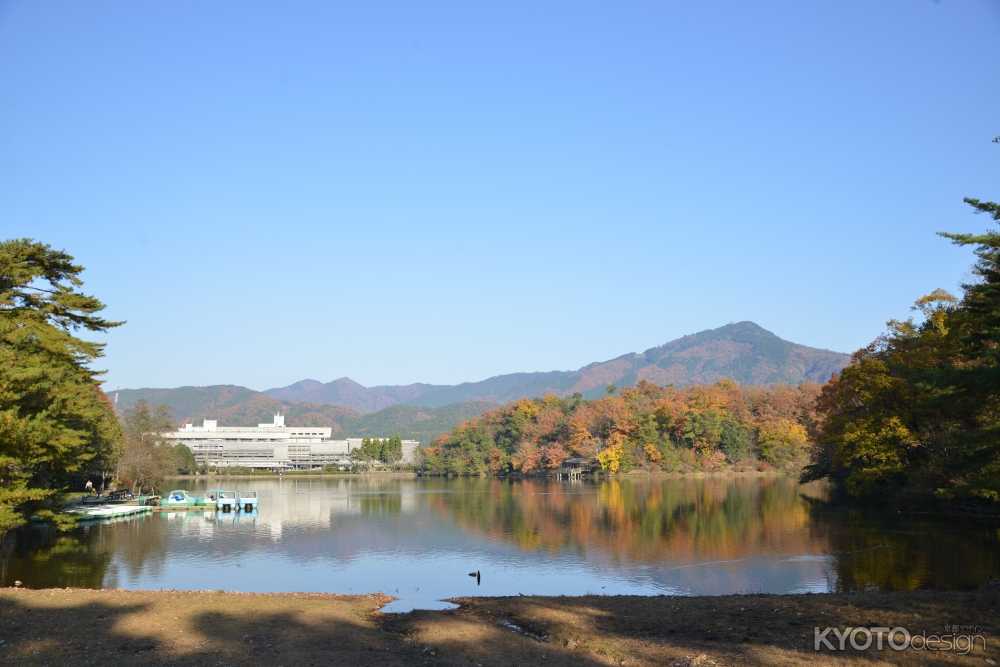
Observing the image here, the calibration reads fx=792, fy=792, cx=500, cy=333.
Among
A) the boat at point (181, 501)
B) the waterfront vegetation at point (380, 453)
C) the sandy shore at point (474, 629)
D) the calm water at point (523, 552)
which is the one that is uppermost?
the waterfront vegetation at point (380, 453)

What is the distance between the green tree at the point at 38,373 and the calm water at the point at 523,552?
2.58 m

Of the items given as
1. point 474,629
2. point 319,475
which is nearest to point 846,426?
point 474,629

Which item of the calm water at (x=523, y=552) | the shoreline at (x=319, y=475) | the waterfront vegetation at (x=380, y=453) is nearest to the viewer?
the calm water at (x=523, y=552)

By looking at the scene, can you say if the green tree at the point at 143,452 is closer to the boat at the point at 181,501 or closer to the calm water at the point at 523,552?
the boat at the point at 181,501

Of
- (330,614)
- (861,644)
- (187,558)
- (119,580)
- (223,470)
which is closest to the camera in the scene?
(861,644)

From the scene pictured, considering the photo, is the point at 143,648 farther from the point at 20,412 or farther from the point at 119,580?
the point at 20,412

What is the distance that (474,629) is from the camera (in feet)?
39.9

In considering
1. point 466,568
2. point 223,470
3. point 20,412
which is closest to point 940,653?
point 466,568

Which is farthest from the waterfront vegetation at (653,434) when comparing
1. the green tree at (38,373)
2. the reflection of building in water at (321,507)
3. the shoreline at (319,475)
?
the green tree at (38,373)

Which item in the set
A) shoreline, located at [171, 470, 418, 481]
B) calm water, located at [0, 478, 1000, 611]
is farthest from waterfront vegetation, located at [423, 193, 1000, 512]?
shoreline, located at [171, 470, 418, 481]

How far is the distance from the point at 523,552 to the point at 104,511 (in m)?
25.2

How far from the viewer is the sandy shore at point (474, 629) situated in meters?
9.95

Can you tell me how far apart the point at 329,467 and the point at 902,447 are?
10472 cm

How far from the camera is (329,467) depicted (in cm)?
12712
